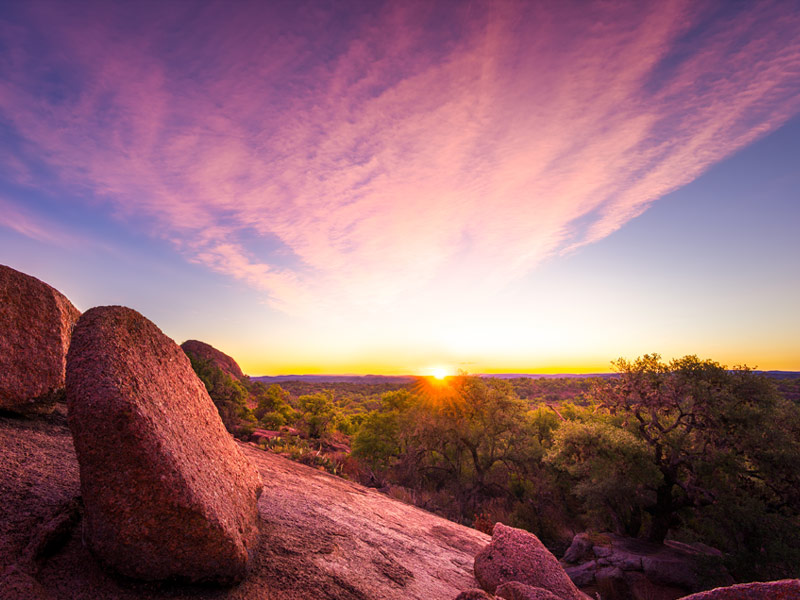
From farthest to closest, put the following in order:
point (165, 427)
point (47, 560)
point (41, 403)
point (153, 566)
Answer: point (41, 403), point (165, 427), point (153, 566), point (47, 560)

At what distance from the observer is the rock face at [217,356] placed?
188 ft

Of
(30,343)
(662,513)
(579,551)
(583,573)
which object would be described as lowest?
(579,551)

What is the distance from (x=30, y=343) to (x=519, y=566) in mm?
10083

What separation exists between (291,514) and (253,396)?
54916 millimetres

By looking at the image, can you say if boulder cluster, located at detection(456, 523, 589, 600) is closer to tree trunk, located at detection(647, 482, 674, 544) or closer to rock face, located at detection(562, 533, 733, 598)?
rock face, located at detection(562, 533, 733, 598)

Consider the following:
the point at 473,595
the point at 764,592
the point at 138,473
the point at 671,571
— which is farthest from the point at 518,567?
the point at 671,571

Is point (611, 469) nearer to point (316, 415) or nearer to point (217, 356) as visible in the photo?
point (316, 415)

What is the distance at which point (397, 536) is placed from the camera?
308 inches

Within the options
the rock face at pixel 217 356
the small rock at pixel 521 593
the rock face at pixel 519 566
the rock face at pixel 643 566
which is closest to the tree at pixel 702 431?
the rock face at pixel 643 566

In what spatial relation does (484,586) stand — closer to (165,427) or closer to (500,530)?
(500,530)

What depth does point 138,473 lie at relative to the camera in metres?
3.13

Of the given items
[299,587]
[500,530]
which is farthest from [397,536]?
[299,587]

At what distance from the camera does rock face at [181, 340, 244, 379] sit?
188ft

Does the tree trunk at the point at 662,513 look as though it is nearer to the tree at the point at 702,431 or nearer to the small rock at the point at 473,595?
the tree at the point at 702,431
